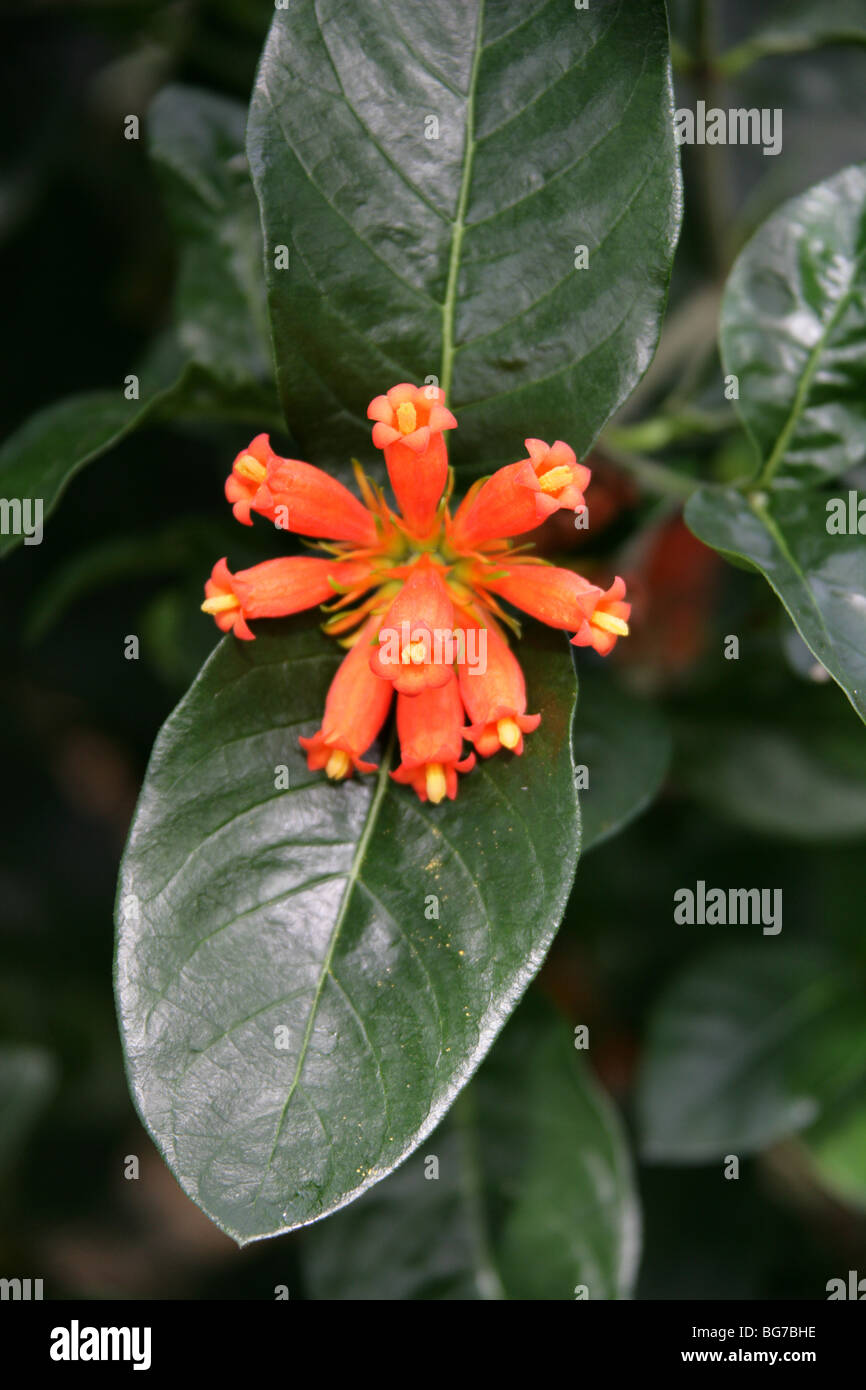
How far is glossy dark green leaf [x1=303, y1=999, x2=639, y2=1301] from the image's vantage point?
172cm

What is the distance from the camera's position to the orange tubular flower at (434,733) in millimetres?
1078

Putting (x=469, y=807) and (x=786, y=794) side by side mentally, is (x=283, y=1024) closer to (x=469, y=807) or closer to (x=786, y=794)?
(x=469, y=807)

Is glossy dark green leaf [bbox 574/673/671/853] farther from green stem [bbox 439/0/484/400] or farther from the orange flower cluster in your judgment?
green stem [bbox 439/0/484/400]

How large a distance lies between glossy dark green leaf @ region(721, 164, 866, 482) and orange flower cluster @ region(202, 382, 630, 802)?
1.40 feet

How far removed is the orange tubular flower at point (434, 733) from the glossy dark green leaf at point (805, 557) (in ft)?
1.03

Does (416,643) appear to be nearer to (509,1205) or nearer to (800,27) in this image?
(509,1205)

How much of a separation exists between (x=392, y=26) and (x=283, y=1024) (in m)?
1.00

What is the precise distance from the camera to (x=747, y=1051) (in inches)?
79.1

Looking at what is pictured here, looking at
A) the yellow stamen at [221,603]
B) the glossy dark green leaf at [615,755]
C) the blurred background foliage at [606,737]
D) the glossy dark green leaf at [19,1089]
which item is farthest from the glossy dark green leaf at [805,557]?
the glossy dark green leaf at [19,1089]

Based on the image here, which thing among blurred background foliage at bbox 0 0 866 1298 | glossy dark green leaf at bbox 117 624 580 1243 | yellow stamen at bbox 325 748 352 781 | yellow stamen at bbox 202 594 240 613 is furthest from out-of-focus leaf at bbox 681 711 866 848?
yellow stamen at bbox 202 594 240 613

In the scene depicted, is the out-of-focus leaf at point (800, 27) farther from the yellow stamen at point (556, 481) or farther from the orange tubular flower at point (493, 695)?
the orange tubular flower at point (493, 695)

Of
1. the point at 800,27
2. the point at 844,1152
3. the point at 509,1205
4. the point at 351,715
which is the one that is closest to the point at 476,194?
the point at 351,715

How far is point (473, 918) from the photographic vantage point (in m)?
1.10

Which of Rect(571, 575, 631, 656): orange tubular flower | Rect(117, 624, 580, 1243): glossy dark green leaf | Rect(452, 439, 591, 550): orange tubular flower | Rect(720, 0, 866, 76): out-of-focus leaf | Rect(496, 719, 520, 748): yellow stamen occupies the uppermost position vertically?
Rect(720, 0, 866, 76): out-of-focus leaf
